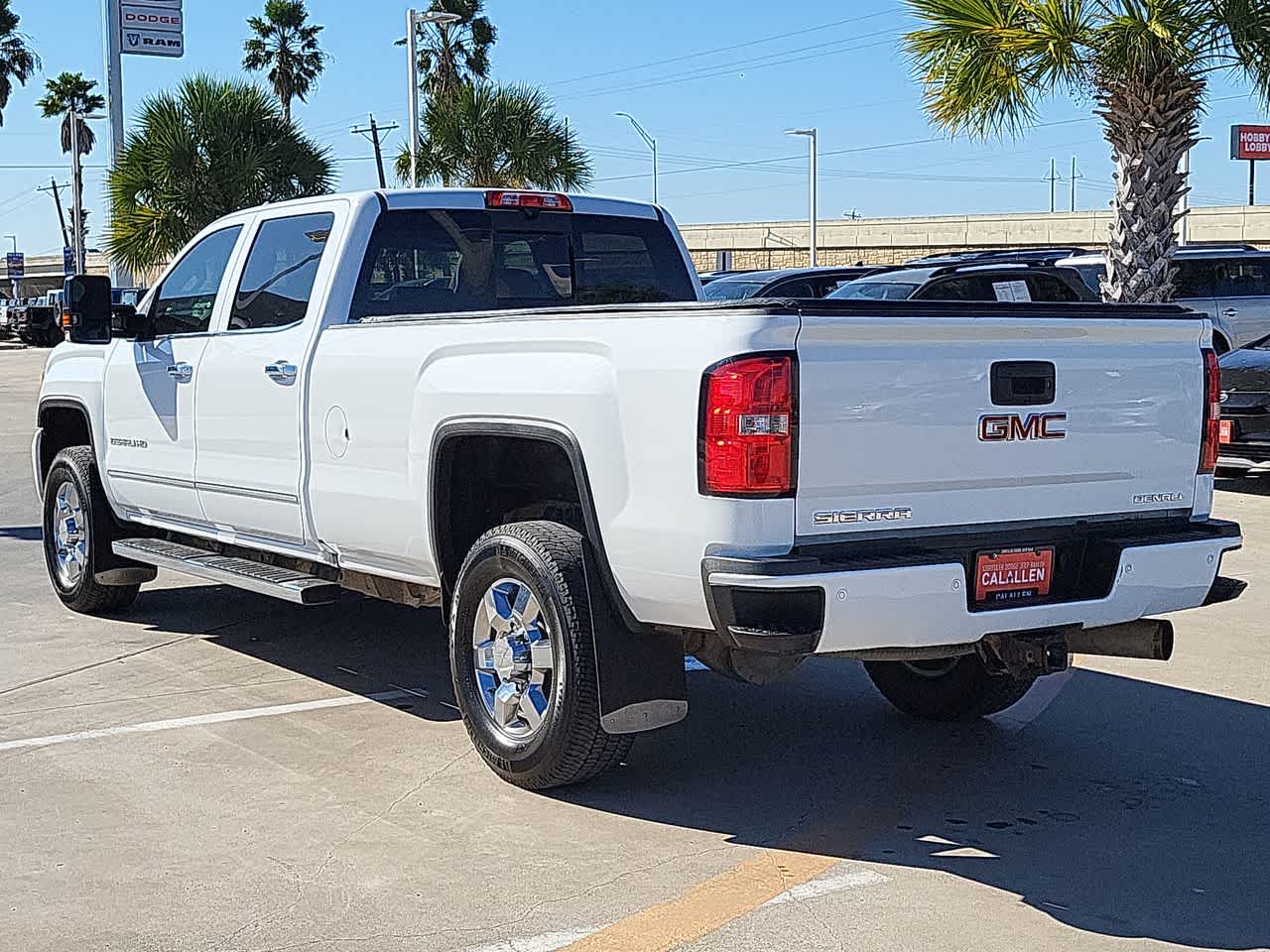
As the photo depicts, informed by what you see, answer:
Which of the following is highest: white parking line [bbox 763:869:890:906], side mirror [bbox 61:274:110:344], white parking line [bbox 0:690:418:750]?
side mirror [bbox 61:274:110:344]

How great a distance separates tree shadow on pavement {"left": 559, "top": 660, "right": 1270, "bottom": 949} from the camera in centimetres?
A: 474

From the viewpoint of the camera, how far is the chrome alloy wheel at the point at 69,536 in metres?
8.64

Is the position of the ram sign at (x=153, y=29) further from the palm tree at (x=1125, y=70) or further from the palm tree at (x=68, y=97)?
the palm tree at (x=68, y=97)

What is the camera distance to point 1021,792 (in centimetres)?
567

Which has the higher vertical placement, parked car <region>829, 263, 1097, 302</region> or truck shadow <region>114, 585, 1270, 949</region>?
parked car <region>829, 263, 1097, 302</region>

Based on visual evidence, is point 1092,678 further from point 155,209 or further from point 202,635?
point 155,209

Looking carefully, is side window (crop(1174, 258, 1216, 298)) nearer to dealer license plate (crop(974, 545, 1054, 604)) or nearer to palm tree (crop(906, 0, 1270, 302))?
palm tree (crop(906, 0, 1270, 302))

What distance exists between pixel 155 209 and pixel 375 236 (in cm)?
2345

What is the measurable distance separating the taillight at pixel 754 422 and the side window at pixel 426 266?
8.00ft

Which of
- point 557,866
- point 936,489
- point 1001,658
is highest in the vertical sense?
point 936,489

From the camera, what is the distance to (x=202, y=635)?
8266mm

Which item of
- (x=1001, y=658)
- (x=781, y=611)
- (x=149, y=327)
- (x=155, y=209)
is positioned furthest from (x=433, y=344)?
(x=155, y=209)

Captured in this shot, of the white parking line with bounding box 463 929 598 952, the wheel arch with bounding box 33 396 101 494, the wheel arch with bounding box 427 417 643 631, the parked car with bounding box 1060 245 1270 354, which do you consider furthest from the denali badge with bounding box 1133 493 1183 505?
the parked car with bounding box 1060 245 1270 354

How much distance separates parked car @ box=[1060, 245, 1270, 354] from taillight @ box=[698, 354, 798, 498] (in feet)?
49.2
